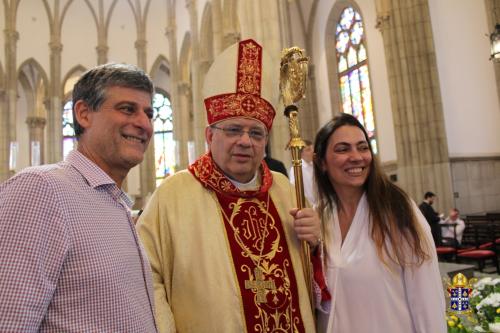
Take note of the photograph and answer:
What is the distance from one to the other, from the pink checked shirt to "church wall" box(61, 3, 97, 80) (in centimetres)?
2067

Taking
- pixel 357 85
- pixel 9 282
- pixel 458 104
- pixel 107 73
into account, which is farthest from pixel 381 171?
pixel 357 85

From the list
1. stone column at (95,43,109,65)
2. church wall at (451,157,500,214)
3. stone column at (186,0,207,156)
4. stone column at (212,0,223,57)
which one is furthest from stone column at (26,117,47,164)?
church wall at (451,157,500,214)

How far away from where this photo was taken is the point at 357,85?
13633mm

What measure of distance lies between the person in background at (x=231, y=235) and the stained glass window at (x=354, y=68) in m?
11.5

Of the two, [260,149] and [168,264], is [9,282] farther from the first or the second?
[260,149]

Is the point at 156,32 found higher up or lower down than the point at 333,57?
higher up

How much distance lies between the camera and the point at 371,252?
66.9 inches

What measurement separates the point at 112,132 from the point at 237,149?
0.62 m

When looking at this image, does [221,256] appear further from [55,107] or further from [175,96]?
[55,107]

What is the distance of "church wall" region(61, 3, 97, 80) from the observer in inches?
782

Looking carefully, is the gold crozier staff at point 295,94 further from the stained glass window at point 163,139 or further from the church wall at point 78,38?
the church wall at point 78,38

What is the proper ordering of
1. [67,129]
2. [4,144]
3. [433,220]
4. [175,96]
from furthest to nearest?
[67,129] → [175,96] → [4,144] → [433,220]

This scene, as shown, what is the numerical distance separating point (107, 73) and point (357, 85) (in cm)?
1326

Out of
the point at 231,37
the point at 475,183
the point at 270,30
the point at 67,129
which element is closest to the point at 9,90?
the point at 67,129
